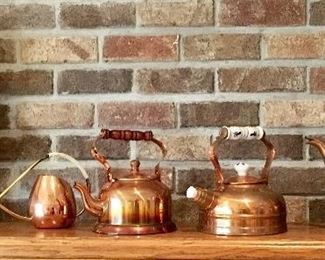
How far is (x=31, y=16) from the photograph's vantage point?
6.38 feet

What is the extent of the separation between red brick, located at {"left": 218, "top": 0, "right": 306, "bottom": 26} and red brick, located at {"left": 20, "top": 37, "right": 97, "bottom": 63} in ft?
1.08

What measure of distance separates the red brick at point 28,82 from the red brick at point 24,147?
0.37 feet

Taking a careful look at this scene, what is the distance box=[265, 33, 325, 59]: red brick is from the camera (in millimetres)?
1893

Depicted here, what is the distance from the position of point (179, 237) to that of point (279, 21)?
61 centimetres

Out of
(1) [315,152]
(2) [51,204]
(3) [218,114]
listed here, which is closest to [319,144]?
(1) [315,152]

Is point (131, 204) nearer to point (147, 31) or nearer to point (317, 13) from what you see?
point (147, 31)

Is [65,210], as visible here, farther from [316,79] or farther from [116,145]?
[316,79]

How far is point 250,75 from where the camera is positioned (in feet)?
6.25

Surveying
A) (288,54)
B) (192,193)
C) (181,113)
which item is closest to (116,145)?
(181,113)

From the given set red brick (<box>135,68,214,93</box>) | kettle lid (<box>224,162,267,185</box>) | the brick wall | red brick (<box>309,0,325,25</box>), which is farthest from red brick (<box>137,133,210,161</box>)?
red brick (<box>309,0,325,25</box>)

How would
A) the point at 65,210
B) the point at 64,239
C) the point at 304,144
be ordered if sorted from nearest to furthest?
the point at 64,239
the point at 65,210
the point at 304,144

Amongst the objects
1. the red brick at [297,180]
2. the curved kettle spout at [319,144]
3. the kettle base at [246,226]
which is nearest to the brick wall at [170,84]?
the red brick at [297,180]

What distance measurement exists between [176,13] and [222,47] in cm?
14

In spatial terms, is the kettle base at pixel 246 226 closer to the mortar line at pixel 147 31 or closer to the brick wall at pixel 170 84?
the brick wall at pixel 170 84
